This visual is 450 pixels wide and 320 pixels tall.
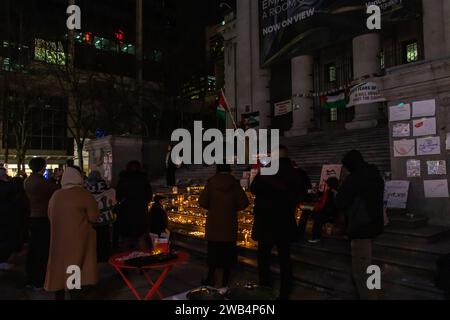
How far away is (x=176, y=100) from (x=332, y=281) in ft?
73.9

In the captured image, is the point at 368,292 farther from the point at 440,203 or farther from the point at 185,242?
the point at 185,242

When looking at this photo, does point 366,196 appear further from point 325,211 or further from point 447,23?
point 447,23

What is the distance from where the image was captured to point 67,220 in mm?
4598

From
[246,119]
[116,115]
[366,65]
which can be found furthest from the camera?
[246,119]

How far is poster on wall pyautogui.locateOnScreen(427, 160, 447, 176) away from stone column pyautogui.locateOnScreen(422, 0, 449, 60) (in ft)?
41.3

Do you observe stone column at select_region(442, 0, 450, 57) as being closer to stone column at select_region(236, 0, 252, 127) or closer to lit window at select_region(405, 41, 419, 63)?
lit window at select_region(405, 41, 419, 63)

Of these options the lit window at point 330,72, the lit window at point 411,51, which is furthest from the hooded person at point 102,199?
the lit window at point 330,72

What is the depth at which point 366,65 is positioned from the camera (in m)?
19.2

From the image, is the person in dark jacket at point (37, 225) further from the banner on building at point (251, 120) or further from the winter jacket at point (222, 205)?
the banner on building at point (251, 120)

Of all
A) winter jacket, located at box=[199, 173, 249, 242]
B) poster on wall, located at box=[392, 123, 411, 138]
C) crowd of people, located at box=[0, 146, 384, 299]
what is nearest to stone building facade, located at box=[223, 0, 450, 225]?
poster on wall, located at box=[392, 123, 411, 138]

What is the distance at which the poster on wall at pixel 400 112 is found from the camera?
689 cm

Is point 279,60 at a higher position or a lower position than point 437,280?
higher

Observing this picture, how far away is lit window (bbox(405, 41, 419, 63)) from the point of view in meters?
20.2
